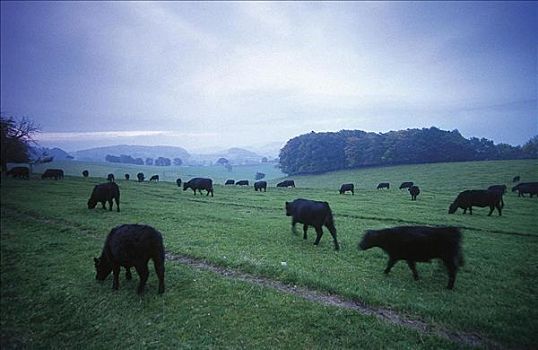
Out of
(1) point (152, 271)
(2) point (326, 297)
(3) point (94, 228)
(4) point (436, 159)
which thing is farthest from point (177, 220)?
(4) point (436, 159)

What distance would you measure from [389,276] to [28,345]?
39.1 ft

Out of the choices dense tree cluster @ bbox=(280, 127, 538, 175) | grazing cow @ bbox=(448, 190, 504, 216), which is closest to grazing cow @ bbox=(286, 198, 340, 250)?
grazing cow @ bbox=(448, 190, 504, 216)

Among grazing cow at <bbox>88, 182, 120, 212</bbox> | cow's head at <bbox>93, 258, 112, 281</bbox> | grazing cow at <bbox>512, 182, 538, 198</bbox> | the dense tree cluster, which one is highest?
the dense tree cluster

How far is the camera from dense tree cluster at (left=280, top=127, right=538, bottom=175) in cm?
5822

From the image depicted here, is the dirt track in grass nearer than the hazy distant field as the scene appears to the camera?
Yes

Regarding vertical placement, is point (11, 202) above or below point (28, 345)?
above

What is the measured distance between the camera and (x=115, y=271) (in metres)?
10.7

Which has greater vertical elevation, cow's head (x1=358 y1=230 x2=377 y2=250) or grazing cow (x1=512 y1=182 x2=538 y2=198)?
grazing cow (x1=512 y1=182 x2=538 y2=198)

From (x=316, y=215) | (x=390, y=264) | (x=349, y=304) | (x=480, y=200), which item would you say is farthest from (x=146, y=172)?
Result: (x=349, y=304)

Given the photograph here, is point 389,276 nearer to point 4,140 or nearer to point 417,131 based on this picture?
point 4,140

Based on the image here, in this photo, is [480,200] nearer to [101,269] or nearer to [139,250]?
[139,250]

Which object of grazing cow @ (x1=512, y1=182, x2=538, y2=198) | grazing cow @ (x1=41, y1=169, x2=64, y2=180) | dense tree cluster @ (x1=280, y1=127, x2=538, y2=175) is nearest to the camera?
grazing cow @ (x1=512, y1=182, x2=538, y2=198)

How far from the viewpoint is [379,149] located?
76.7 m

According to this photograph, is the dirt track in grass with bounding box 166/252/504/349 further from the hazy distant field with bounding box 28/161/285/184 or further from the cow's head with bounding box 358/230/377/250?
the hazy distant field with bounding box 28/161/285/184
